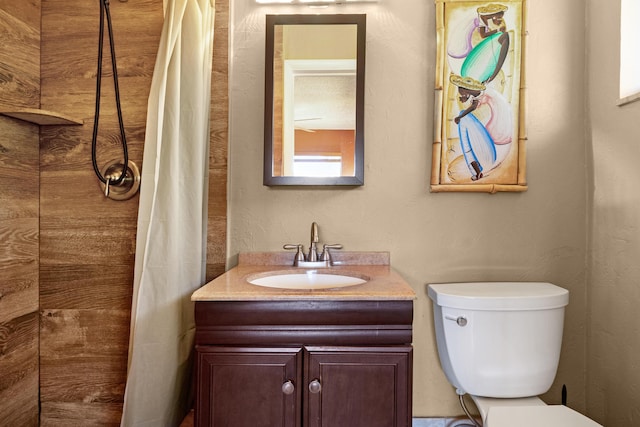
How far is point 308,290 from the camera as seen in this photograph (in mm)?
1246

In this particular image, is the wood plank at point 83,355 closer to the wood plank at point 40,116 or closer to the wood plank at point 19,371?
the wood plank at point 19,371

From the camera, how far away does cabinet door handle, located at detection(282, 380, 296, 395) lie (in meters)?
1.21

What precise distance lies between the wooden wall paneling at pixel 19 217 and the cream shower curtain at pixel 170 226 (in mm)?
526

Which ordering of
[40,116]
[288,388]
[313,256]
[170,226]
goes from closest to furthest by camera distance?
[288,388] → [170,226] → [40,116] → [313,256]

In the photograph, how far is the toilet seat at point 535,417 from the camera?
4.01 feet

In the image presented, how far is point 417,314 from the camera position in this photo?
5.64 ft

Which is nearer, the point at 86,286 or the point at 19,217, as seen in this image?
the point at 19,217

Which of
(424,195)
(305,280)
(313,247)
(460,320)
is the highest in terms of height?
(424,195)

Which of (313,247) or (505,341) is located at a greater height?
(313,247)

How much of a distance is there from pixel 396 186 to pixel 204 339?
97cm

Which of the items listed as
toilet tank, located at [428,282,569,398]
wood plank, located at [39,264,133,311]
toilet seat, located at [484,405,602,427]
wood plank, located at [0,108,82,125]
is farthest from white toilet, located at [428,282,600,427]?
wood plank, located at [0,108,82,125]

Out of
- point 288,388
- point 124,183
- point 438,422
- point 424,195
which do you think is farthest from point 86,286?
point 438,422

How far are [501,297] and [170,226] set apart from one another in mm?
1179

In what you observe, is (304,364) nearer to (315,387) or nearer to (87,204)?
(315,387)
